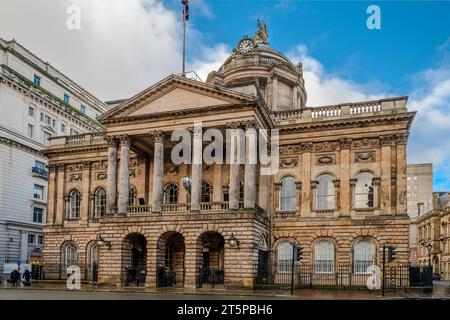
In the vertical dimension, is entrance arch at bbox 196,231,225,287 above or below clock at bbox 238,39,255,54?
below

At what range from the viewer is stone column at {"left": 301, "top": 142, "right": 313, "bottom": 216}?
33062 millimetres

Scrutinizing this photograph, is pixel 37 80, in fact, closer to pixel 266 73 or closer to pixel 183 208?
pixel 266 73

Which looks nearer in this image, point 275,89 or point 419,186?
point 275,89

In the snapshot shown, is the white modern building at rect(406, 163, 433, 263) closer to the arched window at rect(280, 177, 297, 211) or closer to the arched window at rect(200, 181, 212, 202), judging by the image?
the arched window at rect(280, 177, 297, 211)

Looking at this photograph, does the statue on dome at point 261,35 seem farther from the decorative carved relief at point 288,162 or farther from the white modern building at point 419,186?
the white modern building at point 419,186

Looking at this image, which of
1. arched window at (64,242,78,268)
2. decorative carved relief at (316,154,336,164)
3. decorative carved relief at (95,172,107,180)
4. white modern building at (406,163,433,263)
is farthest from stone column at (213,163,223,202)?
white modern building at (406,163,433,263)

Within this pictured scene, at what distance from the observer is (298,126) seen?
33781mm

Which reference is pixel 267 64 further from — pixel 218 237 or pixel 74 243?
pixel 74 243

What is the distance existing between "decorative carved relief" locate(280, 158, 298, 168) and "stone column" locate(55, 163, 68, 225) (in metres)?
19.4

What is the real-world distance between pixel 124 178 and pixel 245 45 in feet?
68.1

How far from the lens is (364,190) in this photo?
32.2 m

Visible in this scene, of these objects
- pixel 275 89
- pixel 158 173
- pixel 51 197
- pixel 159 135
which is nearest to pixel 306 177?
pixel 158 173

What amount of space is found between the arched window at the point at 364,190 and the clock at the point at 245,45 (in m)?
19.7
